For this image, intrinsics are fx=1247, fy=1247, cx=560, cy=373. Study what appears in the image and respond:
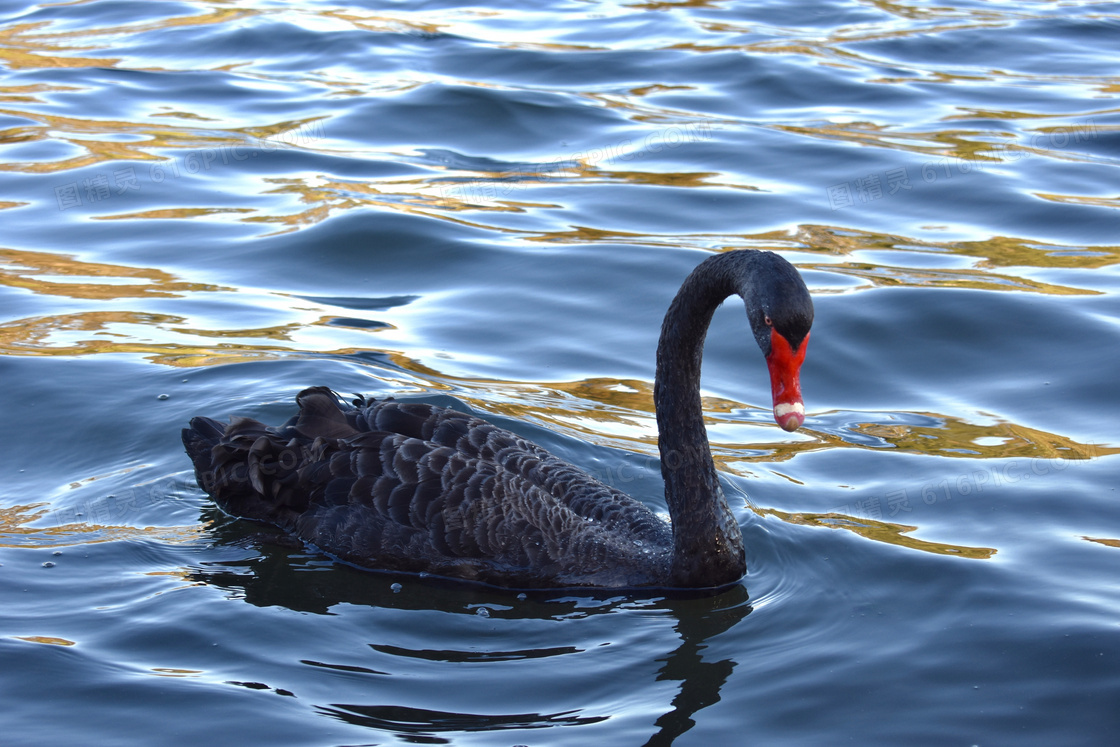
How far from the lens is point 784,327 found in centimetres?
438

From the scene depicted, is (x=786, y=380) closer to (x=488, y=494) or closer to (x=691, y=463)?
(x=691, y=463)

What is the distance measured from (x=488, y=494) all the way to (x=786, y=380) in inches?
59.4

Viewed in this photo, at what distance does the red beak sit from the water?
0.96m

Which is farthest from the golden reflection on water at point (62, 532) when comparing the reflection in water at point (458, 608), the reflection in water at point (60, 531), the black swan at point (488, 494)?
the black swan at point (488, 494)

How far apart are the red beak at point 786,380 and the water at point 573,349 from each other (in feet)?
3.15

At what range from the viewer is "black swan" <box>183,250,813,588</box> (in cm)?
521

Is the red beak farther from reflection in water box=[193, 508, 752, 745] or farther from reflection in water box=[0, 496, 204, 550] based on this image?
reflection in water box=[0, 496, 204, 550]

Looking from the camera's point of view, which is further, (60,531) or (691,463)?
(60,531)

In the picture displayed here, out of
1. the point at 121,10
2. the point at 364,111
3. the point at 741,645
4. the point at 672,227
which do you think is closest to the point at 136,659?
the point at 741,645

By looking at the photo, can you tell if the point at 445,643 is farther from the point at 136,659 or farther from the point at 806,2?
the point at 806,2

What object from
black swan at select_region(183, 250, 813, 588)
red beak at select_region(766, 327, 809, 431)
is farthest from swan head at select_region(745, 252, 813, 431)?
black swan at select_region(183, 250, 813, 588)

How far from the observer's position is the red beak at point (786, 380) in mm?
4383

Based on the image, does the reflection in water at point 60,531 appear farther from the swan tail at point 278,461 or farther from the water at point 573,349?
the swan tail at point 278,461

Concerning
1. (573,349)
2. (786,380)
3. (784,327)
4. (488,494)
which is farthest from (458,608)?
(573,349)
